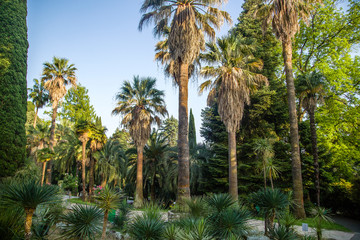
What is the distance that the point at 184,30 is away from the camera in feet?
41.3

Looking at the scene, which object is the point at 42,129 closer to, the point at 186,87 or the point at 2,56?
the point at 2,56

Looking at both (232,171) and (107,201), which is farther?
(232,171)

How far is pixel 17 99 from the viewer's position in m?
15.0

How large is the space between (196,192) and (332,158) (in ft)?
40.7

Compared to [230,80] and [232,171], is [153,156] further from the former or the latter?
[230,80]

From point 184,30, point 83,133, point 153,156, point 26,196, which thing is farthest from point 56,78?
point 26,196

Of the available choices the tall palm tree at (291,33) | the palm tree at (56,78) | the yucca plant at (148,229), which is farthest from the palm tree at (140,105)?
the yucca plant at (148,229)

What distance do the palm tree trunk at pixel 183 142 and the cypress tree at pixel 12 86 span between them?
10.4 metres

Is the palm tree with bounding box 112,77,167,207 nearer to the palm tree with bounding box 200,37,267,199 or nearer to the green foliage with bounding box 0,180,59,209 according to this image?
the palm tree with bounding box 200,37,267,199

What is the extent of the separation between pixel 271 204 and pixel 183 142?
5.28 m

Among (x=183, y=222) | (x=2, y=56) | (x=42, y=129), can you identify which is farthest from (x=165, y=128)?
(x=183, y=222)

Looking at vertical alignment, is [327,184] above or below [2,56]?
below

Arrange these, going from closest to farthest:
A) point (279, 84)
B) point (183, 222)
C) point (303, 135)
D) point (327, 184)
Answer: point (183, 222), point (327, 184), point (303, 135), point (279, 84)

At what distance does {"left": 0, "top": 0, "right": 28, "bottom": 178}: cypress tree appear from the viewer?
553 inches
